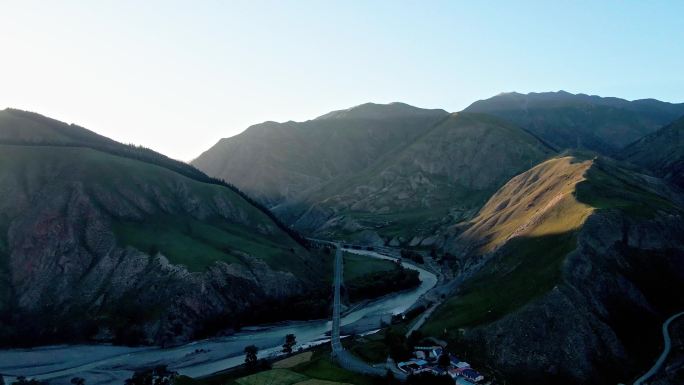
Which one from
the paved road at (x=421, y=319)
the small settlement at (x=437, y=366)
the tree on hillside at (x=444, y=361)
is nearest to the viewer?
the small settlement at (x=437, y=366)

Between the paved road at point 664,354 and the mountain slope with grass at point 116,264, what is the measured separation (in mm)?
85227

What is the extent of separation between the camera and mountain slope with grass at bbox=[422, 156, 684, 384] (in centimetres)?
9462

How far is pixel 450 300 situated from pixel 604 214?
139 ft

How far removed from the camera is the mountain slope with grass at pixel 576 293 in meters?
94.6

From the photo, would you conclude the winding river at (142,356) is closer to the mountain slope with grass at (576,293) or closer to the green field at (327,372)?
the green field at (327,372)

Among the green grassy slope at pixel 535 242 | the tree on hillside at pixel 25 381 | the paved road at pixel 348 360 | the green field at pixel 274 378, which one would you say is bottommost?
the paved road at pixel 348 360

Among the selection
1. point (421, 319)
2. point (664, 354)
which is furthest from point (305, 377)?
point (664, 354)

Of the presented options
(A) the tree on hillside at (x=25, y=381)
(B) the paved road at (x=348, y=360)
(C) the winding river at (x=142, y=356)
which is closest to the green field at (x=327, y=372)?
(B) the paved road at (x=348, y=360)

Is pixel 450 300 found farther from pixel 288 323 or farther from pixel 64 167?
pixel 64 167

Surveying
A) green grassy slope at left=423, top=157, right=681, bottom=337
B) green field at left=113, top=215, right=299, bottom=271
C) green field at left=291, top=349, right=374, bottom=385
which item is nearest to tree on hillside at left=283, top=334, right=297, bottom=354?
green field at left=291, top=349, right=374, bottom=385

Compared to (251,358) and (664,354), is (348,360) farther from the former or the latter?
(664,354)

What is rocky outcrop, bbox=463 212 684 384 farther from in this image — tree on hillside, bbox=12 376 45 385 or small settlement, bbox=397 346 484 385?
tree on hillside, bbox=12 376 45 385

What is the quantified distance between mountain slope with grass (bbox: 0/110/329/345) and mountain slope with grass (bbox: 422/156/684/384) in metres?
54.1

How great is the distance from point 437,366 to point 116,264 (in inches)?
4031
